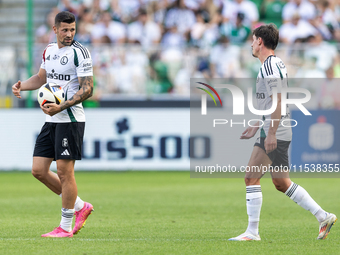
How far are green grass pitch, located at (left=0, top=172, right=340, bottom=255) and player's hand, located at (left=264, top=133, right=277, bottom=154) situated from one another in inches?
37.6

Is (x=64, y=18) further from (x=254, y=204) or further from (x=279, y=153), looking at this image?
(x=254, y=204)

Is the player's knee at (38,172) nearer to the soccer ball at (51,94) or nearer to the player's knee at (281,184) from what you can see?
the soccer ball at (51,94)

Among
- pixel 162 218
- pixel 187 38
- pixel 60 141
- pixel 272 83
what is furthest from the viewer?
pixel 187 38

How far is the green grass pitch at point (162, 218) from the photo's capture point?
6.10m

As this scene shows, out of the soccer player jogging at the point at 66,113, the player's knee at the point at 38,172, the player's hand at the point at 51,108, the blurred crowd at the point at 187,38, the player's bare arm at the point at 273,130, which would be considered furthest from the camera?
the blurred crowd at the point at 187,38

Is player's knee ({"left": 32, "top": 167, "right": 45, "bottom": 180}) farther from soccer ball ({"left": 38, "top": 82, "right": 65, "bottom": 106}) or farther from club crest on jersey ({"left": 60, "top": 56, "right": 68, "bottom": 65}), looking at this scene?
club crest on jersey ({"left": 60, "top": 56, "right": 68, "bottom": 65})

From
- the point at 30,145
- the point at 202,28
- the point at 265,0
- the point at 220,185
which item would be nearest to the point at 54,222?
the point at 220,185

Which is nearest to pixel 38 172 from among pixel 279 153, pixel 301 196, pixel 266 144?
pixel 266 144

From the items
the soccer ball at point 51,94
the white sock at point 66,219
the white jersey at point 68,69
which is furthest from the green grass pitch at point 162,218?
the soccer ball at point 51,94

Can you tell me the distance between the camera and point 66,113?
6.72 m

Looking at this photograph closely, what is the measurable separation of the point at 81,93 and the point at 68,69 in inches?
12.6

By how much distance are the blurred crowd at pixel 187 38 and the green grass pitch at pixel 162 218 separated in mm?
2998

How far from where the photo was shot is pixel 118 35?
17.8 metres

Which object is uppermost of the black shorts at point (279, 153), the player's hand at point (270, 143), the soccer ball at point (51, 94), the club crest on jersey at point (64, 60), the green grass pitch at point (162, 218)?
the club crest on jersey at point (64, 60)
